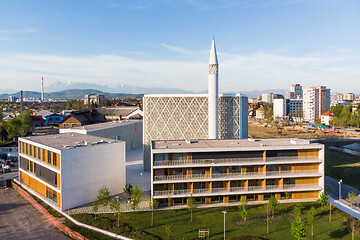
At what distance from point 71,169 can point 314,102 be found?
490ft

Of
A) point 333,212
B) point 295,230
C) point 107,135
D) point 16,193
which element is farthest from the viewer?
point 107,135

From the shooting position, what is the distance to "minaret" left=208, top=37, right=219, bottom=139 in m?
45.9

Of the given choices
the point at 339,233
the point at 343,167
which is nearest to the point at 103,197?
the point at 339,233

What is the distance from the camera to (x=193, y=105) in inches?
1848

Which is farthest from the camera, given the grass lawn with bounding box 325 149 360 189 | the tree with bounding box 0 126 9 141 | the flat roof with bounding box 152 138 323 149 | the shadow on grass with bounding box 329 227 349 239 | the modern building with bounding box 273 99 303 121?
the modern building with bounding box 273 99 303 121

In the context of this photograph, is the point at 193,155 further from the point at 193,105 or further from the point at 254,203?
the point at 193,105

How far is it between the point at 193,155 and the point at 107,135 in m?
28.7

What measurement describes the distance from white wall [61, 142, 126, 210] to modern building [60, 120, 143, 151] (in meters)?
16.1

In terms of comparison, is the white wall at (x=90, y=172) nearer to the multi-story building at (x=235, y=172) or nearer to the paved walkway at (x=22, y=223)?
the paved walkway at (x=22, y=223)

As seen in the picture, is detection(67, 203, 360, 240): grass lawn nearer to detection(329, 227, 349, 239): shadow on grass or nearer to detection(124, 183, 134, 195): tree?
detection(329, 227, 349, 239): shadow on grass

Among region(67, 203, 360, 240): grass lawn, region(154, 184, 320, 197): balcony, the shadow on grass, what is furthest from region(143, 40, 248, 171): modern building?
the shadow on grass

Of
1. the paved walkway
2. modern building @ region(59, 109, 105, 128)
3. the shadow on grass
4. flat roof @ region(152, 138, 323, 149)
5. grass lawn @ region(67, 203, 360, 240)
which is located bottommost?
the paved walkway

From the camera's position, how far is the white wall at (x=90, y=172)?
106 ft

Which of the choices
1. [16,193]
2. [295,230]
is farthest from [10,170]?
[295,230]
